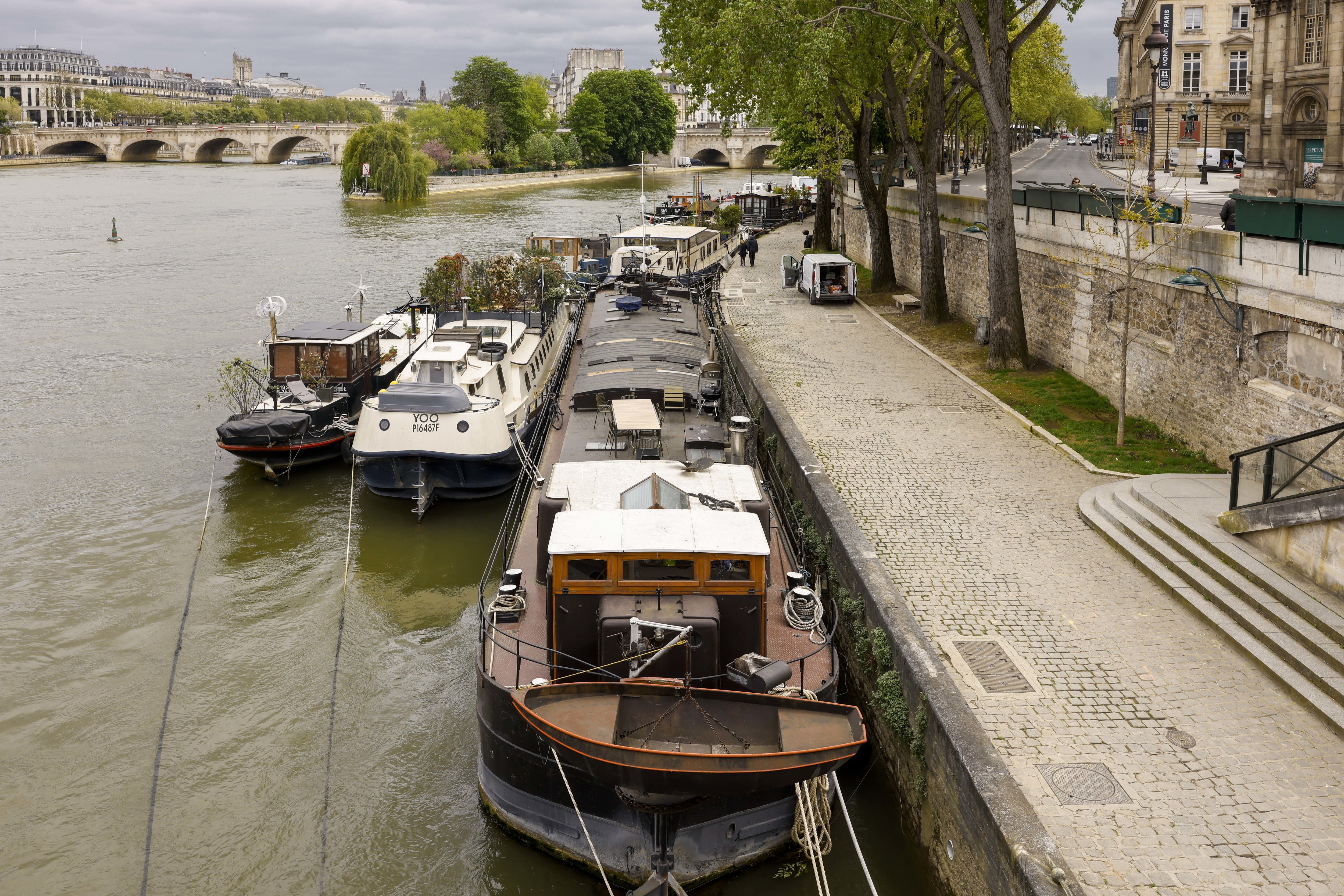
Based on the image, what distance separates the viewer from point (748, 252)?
140ft

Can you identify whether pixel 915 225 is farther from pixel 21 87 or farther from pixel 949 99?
pixel 21 87

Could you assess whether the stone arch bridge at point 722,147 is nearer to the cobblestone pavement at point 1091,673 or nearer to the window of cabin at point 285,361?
the window of cabin at point 285,361

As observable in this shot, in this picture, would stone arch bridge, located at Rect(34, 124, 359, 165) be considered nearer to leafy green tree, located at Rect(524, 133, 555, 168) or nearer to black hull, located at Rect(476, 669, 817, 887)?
leafy green tree, located at Rect(524, 133, 555, 168)

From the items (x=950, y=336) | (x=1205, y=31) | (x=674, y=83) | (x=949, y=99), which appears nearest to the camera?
(x=950, y=336)

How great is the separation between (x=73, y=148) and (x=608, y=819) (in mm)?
145182

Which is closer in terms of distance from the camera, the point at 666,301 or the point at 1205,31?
the point at 666,301

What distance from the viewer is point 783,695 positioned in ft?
30.7

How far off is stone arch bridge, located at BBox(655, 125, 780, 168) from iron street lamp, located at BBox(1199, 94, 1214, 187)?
234 feet

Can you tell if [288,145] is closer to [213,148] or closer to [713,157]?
[213,148]

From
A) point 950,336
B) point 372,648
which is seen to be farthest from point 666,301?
point 372,648

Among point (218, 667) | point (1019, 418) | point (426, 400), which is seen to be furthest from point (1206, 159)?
point (218, 667)

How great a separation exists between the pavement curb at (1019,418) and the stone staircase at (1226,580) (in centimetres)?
97

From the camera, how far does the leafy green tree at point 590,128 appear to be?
4483 inches

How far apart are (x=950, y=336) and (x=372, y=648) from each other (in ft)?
53.9
